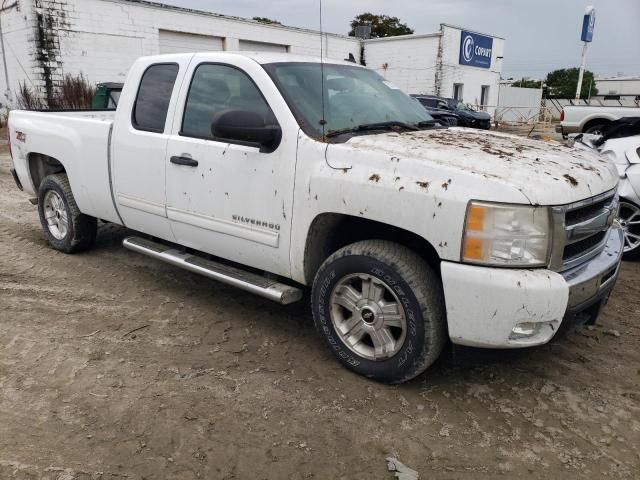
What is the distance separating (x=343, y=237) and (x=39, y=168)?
3.97 meters

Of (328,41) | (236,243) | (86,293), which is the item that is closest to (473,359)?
(236,243)

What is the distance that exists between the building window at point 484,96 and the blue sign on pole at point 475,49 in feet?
4.49

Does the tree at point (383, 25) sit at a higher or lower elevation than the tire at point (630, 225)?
higher

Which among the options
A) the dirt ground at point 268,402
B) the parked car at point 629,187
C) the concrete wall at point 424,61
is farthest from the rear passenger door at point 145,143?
the concrete wall at point 424,61

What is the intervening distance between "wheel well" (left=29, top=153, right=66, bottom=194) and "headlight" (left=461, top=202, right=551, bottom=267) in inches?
184

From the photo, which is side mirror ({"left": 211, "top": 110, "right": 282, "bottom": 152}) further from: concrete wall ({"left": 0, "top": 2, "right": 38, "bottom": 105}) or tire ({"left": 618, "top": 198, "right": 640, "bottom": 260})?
concrete wall ({"left": 0, "top": 2, "right": 38, "bottom": 105})

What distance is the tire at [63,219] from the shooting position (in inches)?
209

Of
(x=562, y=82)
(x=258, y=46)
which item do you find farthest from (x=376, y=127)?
(x=562, y=82)

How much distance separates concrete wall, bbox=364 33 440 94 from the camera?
30562mm

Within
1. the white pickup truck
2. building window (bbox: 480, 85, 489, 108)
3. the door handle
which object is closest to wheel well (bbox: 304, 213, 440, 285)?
the white pickup truck

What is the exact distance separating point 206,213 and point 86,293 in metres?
1.53

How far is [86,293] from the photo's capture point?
459cm

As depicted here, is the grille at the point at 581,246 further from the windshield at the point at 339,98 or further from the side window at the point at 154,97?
the side window at the point at 154,97

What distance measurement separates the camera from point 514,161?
2918 mm
